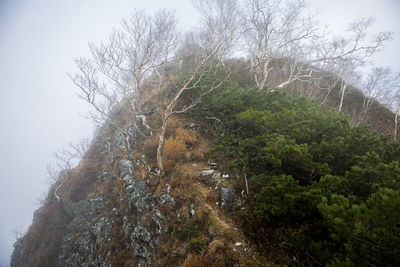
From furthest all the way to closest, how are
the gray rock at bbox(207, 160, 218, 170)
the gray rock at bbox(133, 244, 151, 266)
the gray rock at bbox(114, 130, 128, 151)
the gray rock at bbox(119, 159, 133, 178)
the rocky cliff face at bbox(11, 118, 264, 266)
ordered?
the gray rock at bbox(114, 130, 128, 151) < the gray rock at bbox(119, 159, 133, 178) < the gray rock at bbox(207, 160, 218, 170) < the gray rock at bbox(133, 244, 151, 266) < the rocky cliff face at bbox(11, 118, 264, 266)

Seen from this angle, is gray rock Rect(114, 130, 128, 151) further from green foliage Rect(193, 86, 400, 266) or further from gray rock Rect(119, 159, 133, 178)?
green foliage Rect(193, 86, 400, 266)

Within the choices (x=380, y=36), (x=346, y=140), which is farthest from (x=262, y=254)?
(x=380, y=36)

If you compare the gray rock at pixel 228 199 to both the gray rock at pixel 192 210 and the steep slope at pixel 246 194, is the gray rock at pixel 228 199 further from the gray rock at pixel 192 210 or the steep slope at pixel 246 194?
the gray rock at pixel 192 210

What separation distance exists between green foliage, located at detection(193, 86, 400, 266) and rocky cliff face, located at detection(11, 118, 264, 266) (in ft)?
2.60

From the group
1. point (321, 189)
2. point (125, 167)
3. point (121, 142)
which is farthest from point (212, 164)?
point (121, 142)

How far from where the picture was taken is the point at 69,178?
15484 mm

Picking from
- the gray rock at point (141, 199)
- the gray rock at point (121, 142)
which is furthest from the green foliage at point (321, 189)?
the gray rock at point (121, 142)

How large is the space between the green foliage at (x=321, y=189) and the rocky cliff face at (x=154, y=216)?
794mm

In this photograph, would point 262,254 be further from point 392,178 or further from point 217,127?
point 217,127

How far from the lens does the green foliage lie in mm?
2379

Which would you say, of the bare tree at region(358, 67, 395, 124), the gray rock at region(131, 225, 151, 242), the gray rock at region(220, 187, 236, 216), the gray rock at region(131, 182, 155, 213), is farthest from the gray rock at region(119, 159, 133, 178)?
the bare tree at region(358, 67, 395, 124)

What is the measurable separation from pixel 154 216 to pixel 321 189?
219 inches

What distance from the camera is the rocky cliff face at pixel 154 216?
15.4ft

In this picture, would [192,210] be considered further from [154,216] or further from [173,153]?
[173,153]
